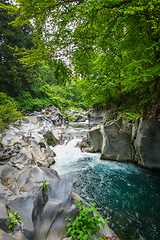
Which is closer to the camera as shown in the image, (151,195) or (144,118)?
(151,195)

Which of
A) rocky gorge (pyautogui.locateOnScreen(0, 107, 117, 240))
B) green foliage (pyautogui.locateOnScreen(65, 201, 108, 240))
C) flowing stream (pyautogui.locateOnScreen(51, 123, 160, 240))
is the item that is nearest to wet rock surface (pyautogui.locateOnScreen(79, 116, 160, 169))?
flowing stream (pyautogui.locateOnScreen(51, 123, 160, 240))

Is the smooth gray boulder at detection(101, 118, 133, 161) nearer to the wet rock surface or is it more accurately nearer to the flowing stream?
the wet rock surface

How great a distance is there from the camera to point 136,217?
13.5ft

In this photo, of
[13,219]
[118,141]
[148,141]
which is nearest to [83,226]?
[13,219]

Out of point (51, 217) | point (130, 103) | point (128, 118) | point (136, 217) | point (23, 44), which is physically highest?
point (23, 44)

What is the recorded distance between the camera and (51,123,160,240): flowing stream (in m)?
3.78

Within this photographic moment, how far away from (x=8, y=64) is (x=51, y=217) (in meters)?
22.1

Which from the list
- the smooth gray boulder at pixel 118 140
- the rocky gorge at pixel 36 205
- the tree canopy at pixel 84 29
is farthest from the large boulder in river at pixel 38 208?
the smooth gray boulder at pixel 118 140

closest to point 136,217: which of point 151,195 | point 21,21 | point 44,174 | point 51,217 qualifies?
point 151,195

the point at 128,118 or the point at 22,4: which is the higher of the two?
the point at 22,4

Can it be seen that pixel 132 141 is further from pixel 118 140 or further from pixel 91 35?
pixel 91 35

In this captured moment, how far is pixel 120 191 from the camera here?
548cm

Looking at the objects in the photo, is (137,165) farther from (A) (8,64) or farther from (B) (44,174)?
(A) (8,64)

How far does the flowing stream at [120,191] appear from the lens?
3782 millimetres
